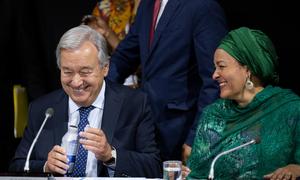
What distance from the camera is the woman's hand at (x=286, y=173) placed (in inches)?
121

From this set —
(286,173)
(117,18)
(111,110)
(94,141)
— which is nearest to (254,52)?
(286,173)

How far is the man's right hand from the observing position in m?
3.02

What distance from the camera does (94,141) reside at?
3084 mm

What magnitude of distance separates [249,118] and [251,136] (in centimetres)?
10

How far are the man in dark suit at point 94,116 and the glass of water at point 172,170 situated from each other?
1.34 ft

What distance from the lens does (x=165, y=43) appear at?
12.9 feet

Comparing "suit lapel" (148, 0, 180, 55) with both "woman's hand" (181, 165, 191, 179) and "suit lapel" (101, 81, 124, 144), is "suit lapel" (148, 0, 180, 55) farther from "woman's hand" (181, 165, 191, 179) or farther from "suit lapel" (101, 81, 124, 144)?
"woman's hand" (181, 165, 191, 179)

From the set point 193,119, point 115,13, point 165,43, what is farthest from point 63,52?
point 115,13

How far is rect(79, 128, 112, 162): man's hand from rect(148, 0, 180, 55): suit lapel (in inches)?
39.5

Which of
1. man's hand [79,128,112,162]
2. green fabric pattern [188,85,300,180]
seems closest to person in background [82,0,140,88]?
green fabric pattern [188,85,300,180]

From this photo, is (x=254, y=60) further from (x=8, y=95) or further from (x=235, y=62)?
(x=8, y=95)

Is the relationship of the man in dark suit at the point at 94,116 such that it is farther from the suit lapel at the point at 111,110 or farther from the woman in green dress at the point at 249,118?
the woman in green dress at the point at 249,118

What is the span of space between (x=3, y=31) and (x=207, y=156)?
2200 millimetres

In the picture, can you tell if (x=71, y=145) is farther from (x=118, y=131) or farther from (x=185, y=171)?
(x=185, y=171)
